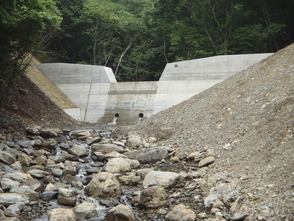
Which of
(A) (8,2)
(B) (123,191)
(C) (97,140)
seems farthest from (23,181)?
(A) (8,2)

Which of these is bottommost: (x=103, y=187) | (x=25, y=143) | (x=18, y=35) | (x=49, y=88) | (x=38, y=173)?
(x=103, y=187)

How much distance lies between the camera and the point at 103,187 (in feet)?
23.7

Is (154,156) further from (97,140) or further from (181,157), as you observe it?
(97,140)

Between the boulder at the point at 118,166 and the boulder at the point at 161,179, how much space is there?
1.24 meters

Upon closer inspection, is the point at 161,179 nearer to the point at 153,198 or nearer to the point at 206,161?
the point at 153,198

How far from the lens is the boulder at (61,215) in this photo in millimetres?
5688

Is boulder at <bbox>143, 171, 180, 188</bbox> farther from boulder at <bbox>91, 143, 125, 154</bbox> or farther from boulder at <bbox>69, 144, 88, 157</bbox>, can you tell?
boulder at <bbox>69, 144, 88, 157</bbox>

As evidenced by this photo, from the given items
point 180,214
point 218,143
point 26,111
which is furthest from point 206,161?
point 26,111

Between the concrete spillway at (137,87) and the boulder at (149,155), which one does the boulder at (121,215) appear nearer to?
the boulder at (149,155)

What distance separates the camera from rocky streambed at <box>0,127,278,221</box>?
5.87 metres

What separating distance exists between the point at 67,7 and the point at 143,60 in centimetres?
836

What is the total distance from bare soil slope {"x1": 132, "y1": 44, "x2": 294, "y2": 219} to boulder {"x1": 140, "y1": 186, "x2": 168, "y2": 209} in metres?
1.57

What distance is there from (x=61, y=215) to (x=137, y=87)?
53.6 feet

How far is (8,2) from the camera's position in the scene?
35.7 ft
